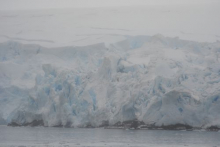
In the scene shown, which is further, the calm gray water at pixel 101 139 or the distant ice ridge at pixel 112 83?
the distant ice ridge at pixel 112 83

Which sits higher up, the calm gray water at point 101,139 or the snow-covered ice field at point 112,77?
the snow-covered ice field at point 112,77

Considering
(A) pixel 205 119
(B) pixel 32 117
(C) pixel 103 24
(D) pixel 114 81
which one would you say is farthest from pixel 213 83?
(C) pixel 103 24

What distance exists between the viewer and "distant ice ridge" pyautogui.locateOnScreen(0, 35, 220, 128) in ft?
60.3

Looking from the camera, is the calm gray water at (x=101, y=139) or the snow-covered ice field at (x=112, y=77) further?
the snow-covered ice field at (x=112, y=77)

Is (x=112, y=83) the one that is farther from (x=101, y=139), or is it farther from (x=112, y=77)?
(x=101, y=139)

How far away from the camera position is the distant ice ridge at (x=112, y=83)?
18.4 metres

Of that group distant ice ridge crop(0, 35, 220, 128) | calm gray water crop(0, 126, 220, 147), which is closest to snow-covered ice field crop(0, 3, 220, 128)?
distant ice ridge crop(0, 35, 220, 128)

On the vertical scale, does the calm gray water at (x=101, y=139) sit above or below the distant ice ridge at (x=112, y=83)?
below

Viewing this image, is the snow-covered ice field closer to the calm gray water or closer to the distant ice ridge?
the distant ice ridge

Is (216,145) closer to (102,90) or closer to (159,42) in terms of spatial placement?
(102,90)

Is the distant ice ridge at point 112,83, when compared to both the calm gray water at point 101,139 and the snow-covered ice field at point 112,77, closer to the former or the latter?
the snow-covered ice field at point 112,77

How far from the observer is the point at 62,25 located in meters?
28.7

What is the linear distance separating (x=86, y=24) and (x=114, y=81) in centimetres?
951

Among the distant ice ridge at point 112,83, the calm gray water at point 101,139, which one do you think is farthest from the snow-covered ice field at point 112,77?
the calm gray water at point 101,139
